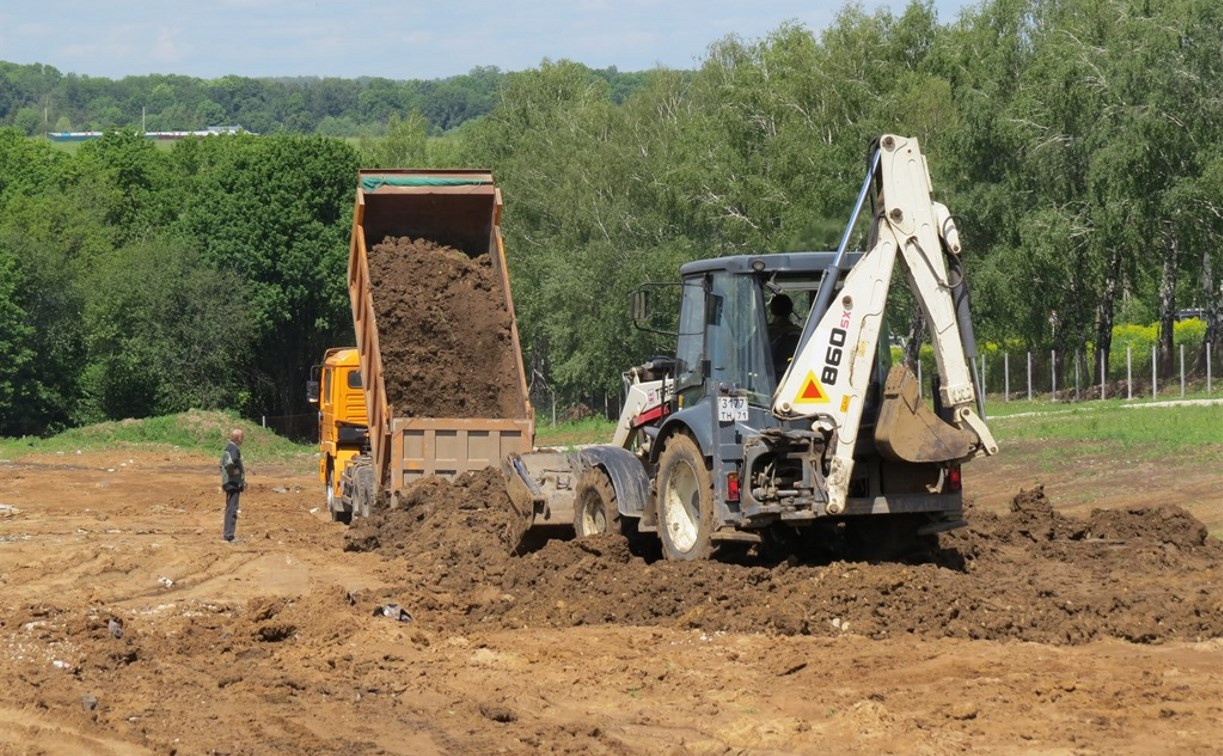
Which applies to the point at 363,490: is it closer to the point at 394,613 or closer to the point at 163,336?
the point at 394,613

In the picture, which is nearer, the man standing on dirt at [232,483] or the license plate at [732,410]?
the license plate at [732,410]

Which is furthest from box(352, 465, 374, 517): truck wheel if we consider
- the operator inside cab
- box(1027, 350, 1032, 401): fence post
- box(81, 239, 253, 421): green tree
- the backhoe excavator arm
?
box(81, 239, 253, 421): green tree

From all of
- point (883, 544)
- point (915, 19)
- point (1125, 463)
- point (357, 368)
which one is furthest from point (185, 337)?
point (883, 544)

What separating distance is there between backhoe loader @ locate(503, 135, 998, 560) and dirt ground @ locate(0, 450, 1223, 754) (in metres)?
0.54

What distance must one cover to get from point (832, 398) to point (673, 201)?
3780 cm

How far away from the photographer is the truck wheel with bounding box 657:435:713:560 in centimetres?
1276

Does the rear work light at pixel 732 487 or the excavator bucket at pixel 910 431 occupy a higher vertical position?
the excavator bucket at pixel 910 431

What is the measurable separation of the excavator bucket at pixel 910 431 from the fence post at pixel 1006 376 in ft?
116

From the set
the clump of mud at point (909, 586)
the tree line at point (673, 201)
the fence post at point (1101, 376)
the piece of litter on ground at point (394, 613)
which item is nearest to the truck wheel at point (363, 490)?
the clump of mud at point (909, 586)

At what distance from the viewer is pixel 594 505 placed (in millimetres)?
14680

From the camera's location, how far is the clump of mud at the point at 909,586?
1097 centimetres

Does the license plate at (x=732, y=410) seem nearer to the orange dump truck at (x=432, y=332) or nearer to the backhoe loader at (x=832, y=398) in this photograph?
the backhoe loader at (x=832, y=398)

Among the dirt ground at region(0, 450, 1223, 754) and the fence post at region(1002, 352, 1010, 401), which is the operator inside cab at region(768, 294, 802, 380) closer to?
the dirt ground at region(0, 450, 1223, 754)

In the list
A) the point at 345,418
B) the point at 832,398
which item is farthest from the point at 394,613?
the point at 345,418
